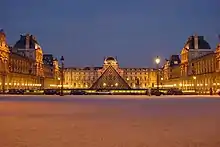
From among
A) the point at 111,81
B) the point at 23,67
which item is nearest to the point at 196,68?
the point at 111,81

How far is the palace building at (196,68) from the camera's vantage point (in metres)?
114

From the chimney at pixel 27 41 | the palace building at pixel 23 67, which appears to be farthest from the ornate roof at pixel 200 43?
the chimney at pixel 27 41

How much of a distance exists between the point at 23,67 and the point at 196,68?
61.5 m

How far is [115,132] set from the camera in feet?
40.7

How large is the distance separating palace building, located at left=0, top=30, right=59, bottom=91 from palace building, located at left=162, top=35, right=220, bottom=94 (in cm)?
5315

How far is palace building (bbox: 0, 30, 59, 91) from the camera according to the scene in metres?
111

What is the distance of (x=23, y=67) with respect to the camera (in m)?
139

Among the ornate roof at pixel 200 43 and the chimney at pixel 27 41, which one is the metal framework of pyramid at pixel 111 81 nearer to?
the ornate roof at pixel 200 43

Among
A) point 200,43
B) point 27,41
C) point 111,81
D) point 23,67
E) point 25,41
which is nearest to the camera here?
point 111,81

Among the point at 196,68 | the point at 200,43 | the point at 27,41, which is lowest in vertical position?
the point at 196,68

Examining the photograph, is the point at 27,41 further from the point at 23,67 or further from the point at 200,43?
the point at 200,43

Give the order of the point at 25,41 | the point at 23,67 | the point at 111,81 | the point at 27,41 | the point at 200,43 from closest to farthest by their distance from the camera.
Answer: the point at 111,81 < the point at 23,67 < the point at 200,43 < the point at 27,41 < the point at 25,41

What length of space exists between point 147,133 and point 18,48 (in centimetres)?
15041

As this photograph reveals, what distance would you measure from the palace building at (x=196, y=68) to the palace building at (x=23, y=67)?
53147 mm
